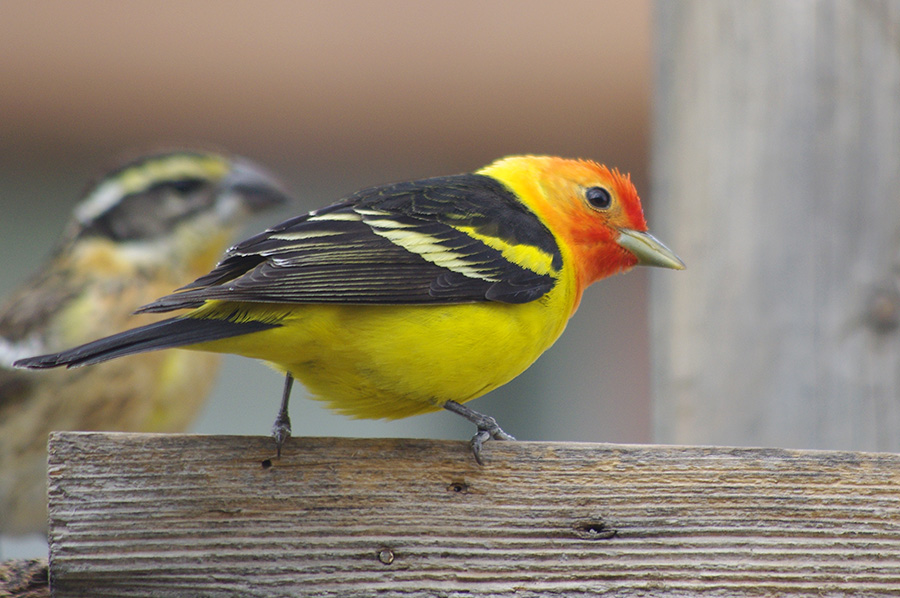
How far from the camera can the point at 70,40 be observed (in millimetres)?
7547

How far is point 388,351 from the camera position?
272 cm

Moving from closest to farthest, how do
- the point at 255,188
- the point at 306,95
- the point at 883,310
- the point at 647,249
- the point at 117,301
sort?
1. the point at 883,310
2. the point at 647,249
3. the point at 117,301
4. the point at 255,188
5. the point at 306,95

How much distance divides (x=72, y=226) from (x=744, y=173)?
106 inches

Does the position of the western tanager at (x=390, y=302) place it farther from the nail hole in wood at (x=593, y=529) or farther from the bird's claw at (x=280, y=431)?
the nail hole in wood at (x=593, y=529)

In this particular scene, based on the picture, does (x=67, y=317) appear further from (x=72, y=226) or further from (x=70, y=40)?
(x=70, y=40)

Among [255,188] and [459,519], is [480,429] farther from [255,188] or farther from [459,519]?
[255,188]

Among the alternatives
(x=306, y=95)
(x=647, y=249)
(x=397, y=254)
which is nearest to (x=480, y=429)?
(x=397, y=254)

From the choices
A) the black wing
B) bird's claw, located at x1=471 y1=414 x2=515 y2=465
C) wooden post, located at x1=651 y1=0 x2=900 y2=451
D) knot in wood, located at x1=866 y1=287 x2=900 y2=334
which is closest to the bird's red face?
the black wing

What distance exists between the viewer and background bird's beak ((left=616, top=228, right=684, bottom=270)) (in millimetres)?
3402

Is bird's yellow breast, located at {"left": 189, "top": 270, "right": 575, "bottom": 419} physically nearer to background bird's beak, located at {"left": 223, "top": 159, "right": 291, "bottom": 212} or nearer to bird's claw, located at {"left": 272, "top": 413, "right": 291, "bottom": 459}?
bird's claw, located at {"left": 272, "top": 413, "right": 291, "bottom": 459}

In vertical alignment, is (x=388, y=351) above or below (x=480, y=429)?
above

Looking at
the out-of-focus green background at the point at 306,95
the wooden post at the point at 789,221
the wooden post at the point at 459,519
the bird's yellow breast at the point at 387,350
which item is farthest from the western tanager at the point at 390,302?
the out-of-focus green background at the point at 306,95

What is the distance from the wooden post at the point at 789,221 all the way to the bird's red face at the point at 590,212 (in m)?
0.39

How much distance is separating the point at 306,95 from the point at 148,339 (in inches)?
228
